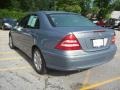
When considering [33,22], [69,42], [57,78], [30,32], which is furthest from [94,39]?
[33,22]

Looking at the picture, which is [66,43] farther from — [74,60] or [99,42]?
[99,42]

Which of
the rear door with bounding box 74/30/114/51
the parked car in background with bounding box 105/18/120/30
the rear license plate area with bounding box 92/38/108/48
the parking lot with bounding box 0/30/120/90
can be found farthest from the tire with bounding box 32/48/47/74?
the parked car in background with bounding box 105/18/120/30

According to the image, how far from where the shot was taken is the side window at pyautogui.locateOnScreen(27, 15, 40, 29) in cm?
662

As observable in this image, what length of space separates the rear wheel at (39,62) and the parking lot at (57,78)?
0.13 meters

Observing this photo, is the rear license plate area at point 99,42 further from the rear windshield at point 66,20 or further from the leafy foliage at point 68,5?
the leafy foliage at point 68,5

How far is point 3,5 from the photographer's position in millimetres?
47594

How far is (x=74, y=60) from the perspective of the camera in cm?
544

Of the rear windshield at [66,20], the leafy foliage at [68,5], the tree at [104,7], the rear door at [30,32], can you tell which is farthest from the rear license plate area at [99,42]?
the tree at [104,7]

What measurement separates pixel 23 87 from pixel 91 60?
62.8 inches

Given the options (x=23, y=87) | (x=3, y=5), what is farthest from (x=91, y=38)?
(x=3, y=5)

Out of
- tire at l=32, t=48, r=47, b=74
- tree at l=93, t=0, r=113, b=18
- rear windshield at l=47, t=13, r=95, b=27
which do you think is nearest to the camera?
tire at l=32, t=48, r=47, b=74

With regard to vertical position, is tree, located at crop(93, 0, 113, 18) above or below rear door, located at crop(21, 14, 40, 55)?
below

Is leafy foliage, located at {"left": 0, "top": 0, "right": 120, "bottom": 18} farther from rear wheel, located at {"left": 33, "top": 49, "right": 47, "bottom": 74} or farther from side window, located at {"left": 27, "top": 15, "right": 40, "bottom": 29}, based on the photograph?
rear wheel, located at {"left": 33, "top": 49, "right": 47, "bottom": 74}

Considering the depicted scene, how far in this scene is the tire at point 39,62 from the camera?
6.10 metres
